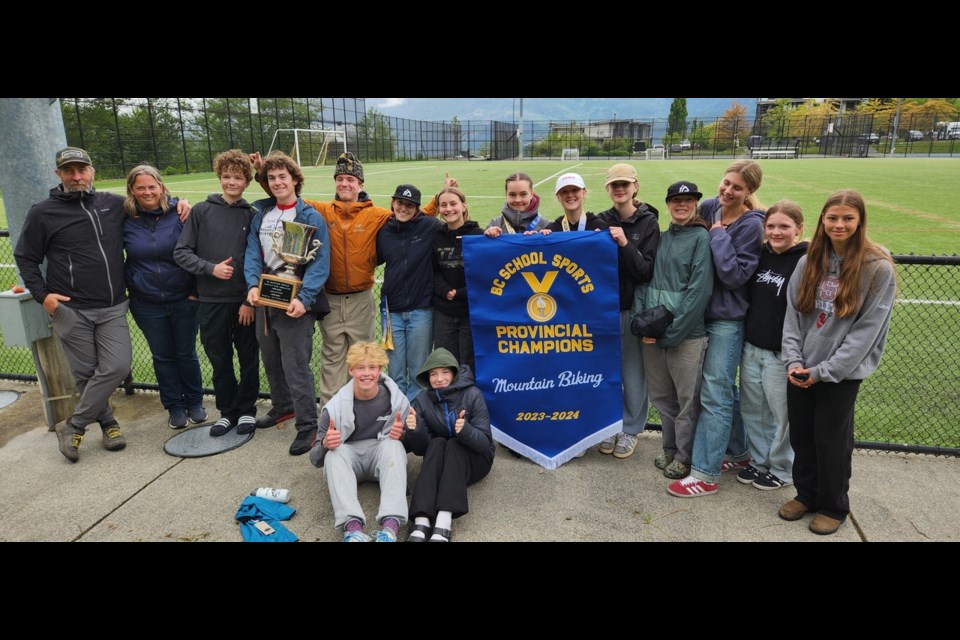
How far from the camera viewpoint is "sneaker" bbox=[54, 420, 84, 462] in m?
4.56

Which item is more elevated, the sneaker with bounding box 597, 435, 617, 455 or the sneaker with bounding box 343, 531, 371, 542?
the sneaker with bounding box 343, 531, 371, 542

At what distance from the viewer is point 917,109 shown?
61812 mm

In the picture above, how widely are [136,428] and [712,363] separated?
4587 mm

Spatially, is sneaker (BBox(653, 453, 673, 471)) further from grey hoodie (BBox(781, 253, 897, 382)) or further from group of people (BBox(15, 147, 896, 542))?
grey hoodie (BBox(781, 253, 897, 382))

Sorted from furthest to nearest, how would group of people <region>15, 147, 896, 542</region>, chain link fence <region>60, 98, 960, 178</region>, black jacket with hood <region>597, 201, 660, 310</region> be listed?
chain link fence <region>60, 98, 960, 178</region> < black jacket with hood <region>597, 201, 660, 310</region> < group of people <region>15, 147, 896, 542</region>

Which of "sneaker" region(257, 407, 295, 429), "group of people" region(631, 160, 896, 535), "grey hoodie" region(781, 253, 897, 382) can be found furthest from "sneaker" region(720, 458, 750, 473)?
"sneaker" region(257, 407, 295, 429)

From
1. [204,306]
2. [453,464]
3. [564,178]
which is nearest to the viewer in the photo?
[453,464]

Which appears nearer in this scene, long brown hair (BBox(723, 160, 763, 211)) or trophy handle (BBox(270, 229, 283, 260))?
long brown hair (BBox(723, 160, 763, 211))

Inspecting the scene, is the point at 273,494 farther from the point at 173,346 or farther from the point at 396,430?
the point at 173,346

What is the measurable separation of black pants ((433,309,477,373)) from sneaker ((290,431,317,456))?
119 centimetres

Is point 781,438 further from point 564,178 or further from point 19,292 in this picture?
point 19,292

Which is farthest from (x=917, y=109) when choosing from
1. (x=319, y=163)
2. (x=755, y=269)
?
(x=755, y=269)

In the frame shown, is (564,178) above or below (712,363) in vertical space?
above

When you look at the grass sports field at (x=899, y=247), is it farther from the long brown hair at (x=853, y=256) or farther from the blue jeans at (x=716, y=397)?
the long brown hair at (x=853, y=256)
